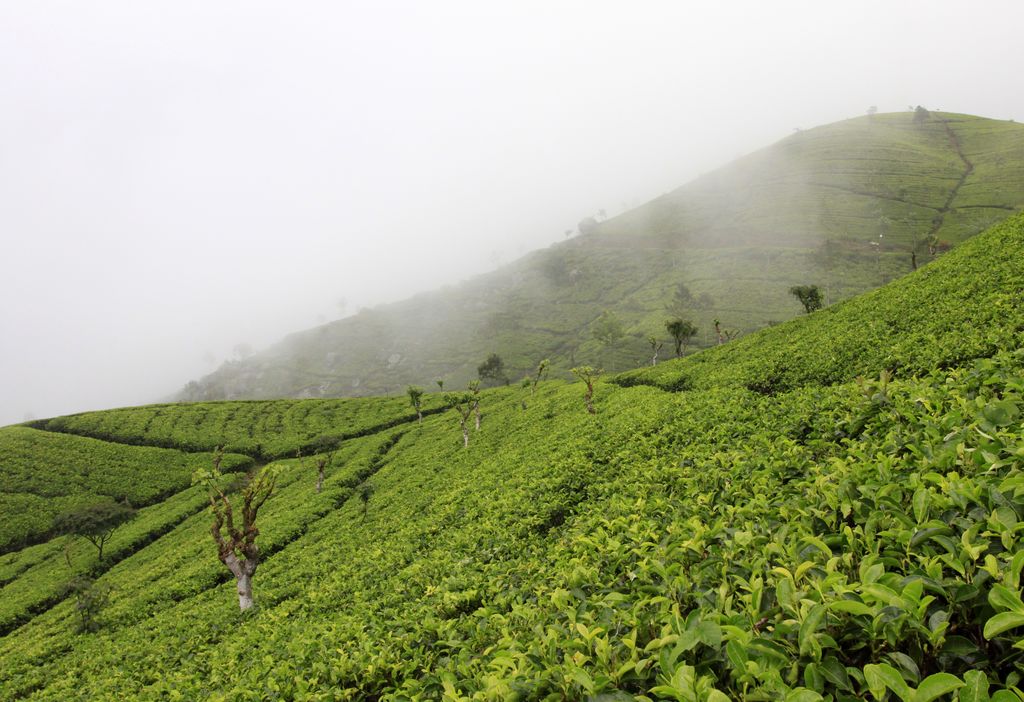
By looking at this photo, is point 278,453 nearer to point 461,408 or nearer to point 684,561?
point 461,408

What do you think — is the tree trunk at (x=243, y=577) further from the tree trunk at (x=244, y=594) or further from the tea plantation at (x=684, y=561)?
the tea plantation at (x=684, y=561)

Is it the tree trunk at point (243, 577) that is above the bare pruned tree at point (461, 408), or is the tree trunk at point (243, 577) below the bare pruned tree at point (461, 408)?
above

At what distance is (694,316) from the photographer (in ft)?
542

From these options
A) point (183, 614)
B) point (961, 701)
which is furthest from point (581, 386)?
point (961, 701)

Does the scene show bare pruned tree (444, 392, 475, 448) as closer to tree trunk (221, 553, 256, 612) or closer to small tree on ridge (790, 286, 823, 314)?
tree trunk (221, 553, 256, 612)

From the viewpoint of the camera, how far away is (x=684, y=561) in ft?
16.3

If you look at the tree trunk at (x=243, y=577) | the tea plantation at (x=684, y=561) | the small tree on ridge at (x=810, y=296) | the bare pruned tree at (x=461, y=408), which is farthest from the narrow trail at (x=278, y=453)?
the small tree on ridge at (x=810, y=296)

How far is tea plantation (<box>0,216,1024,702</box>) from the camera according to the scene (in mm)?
2678

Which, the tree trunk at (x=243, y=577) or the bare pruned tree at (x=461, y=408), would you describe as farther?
the bare pruned tree at (x=461, y=408)

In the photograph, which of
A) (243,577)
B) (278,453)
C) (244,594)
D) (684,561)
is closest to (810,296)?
(243,577)

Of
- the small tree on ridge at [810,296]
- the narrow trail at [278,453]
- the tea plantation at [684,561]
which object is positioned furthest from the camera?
the small tree on ridge at [810,296]

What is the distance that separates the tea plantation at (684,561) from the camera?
2678mm

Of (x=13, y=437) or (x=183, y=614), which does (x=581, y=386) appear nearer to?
(x=183, y=614)

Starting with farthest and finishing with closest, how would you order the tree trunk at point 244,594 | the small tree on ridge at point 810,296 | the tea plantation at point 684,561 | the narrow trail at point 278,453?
the small tree on ridge at point 810,296 < the narrow trail at point 278,453 < the tree trunk at point 244,594 < the tea plantation at point 684,561
